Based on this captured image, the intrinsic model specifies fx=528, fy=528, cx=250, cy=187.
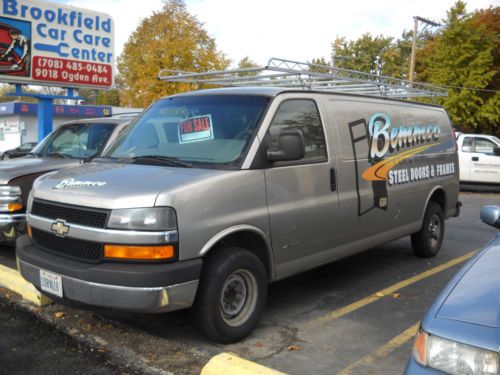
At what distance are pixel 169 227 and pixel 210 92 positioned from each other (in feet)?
5.79

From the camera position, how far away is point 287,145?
4.30m

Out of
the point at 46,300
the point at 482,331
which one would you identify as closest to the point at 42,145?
the point at 46,300

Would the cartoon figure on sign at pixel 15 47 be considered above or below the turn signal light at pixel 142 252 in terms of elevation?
above

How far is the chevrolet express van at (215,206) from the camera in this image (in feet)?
12.2

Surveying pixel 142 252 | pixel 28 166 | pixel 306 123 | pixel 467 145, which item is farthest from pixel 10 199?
pixel 467 145

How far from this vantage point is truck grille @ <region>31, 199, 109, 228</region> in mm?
3827

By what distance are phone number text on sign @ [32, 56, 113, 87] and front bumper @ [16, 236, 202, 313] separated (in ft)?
32.8

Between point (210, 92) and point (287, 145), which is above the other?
point (210, 92)

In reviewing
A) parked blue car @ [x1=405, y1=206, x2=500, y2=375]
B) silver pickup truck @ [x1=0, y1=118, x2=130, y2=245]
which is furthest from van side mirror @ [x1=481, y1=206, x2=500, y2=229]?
silver pickup truck @ [x1=0, y1=118, x2=130, y2=245]

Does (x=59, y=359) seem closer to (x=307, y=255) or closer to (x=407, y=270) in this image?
(x=307, y=255)

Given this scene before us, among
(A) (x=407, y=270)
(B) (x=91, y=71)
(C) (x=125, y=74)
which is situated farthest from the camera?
(C) (x=125, y=74)

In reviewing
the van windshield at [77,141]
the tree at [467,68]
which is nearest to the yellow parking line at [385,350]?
the van windshield at [77,141]

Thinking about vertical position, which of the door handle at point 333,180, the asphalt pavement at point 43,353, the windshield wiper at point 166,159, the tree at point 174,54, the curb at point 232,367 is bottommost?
the asphalt pavement at point 43,353

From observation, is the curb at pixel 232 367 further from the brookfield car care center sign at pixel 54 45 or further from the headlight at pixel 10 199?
the brookfield car care center sign at pixel 54 45
